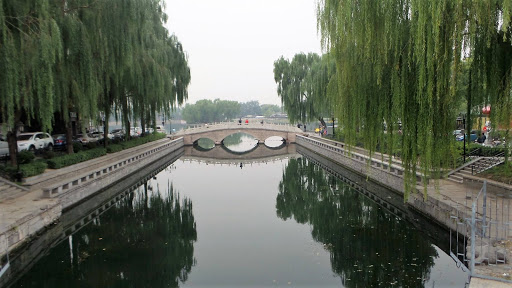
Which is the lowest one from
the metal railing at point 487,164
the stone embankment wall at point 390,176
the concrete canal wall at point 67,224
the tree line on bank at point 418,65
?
the concrete canal wall at point 67,224

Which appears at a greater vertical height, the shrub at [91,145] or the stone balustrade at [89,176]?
the shrub at [91,145]

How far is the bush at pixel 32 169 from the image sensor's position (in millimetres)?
12672

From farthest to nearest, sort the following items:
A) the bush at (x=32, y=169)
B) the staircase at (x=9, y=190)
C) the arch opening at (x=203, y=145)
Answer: the arch opening at (x=203, y=145)
the bush at (x=32, y=169)
the staircase at (x=9, y=190)

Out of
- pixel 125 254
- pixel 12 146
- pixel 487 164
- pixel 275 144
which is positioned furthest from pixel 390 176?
pixel 275 144

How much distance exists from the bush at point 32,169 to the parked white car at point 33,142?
4.86m

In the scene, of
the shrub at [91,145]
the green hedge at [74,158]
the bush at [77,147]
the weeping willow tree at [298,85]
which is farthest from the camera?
the weeping willow tree at [298,85]

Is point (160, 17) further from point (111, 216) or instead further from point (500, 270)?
point (500, 270)

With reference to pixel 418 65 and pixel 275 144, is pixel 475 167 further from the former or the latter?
pixel 275 144

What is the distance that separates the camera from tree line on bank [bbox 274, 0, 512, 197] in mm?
6738

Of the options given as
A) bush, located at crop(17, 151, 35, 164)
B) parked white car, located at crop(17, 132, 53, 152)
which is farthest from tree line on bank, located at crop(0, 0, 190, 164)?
parked white car, located at crop(17, 132, 53, 152)

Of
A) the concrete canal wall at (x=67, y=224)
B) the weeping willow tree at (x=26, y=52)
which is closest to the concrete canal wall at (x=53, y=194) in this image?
the concrete canal wall at (x=67, y=224)

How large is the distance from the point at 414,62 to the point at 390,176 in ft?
27.1

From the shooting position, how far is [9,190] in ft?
37.2

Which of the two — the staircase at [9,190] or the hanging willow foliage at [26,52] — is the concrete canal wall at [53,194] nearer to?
the staircase at [9,190]
